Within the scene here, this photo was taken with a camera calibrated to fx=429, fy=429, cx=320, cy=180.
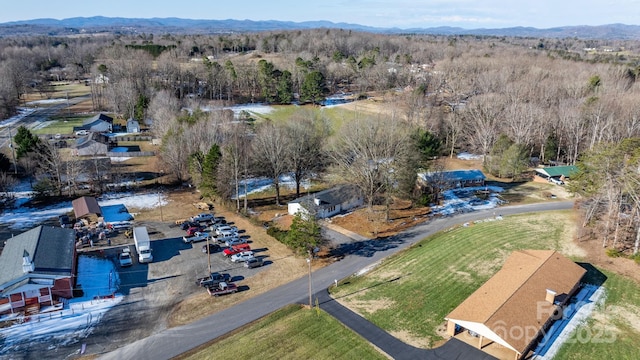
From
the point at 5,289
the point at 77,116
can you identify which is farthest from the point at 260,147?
the point at 77,116

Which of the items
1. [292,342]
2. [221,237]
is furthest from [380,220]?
[292,342]

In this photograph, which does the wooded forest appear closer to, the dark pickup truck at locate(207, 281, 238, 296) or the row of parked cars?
the row of parked cars

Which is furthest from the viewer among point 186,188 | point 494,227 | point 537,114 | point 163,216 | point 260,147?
point 537,114

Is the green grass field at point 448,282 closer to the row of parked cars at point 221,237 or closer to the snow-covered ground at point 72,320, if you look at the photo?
the row of parked cars at point 221,237

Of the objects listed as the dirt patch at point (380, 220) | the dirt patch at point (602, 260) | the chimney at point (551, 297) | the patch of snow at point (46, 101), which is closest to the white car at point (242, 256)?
the dirt patch at point (380, 220)

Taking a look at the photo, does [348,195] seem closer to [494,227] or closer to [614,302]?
[494,227]
